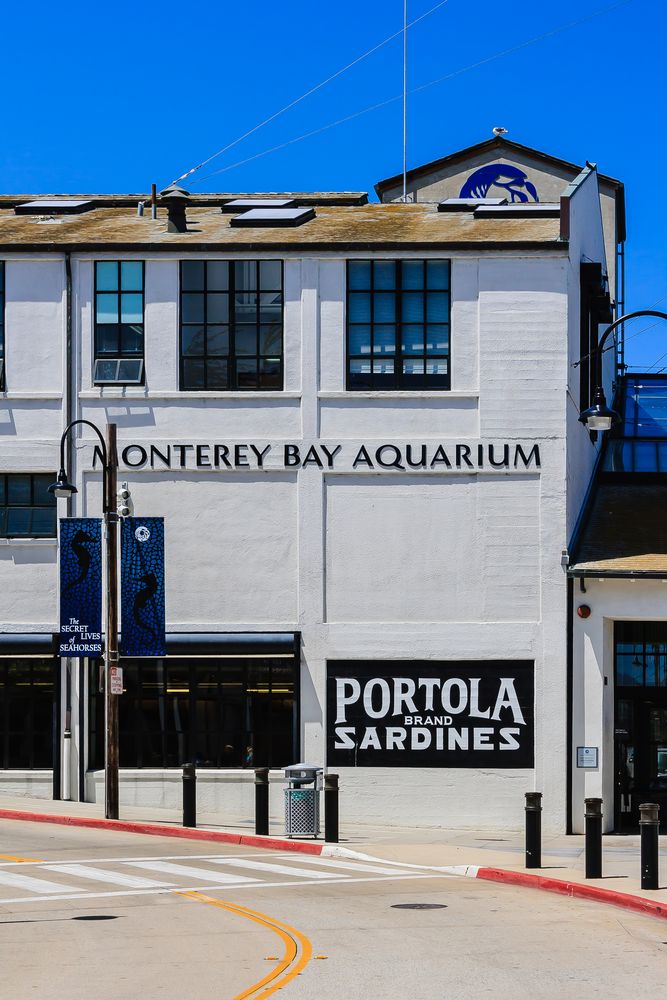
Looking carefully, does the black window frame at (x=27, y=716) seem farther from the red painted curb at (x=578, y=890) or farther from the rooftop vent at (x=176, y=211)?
the red painted curb at (x=578, y=890)

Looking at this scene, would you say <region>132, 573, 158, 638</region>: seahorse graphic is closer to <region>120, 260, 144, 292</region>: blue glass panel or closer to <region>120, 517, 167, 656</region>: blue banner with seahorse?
<region>120, 517, 167, 656</region>: blue banner with seahorse

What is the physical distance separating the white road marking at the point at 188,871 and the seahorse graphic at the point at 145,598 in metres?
7.00

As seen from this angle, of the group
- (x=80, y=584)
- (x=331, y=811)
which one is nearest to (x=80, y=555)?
(x=80, y=584)

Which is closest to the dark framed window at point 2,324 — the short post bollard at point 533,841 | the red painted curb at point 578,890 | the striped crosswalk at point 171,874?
the striped crosswalk at point 171,874

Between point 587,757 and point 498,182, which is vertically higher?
point 498,182

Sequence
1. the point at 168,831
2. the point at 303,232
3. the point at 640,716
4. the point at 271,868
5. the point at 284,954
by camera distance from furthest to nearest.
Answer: the point at 303,232 → the point at 640,716 → the point at 168,831 → the point at 271,868 → the point at 284,954

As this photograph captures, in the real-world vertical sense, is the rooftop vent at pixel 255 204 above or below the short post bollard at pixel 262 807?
above

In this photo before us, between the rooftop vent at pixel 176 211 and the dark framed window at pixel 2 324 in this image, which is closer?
the dark framed window at pixel 2 324

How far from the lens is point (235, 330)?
89.2 feet

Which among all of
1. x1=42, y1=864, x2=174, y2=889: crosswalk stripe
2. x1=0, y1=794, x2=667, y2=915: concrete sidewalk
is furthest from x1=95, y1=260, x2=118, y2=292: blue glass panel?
x1=42, y1=864, x2=174, y2=889: crosswalk stripe

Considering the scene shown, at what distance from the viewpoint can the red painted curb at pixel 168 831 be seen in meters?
21.7

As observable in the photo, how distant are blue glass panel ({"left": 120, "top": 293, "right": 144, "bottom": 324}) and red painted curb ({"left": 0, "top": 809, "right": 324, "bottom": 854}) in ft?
30.1

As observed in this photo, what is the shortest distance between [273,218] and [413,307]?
12.5 ft

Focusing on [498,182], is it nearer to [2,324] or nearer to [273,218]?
[273,218]
